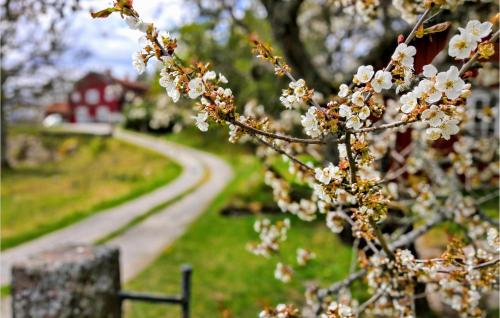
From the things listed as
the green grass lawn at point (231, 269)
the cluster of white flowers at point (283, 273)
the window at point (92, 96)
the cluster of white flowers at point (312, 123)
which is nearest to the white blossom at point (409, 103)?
the cluster of white flowers at point (312, 123)

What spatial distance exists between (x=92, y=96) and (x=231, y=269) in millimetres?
53870

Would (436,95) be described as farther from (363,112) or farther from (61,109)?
(61,109)

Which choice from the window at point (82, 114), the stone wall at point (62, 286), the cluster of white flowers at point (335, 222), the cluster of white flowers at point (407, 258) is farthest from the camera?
the window at point (82, 114)

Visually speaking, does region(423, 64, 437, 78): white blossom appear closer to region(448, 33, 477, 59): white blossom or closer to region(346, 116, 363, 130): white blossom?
region(448, 33, 477, 59): white blossom

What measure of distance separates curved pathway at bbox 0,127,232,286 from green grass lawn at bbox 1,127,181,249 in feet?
1.35

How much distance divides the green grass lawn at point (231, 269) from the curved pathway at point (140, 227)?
38cm

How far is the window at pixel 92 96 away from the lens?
5669cm

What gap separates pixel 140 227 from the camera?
10.2 meters

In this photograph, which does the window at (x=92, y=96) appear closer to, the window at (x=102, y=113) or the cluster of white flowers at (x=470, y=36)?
the window at (x=102, y=113)

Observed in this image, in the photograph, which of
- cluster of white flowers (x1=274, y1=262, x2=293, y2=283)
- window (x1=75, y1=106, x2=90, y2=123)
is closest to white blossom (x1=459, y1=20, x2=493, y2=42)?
cluster of white flowers (x1=274, y1=262, x2=293, y2=283)

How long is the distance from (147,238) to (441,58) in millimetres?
7364

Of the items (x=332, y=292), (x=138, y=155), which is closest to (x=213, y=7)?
(x=332, y=292)

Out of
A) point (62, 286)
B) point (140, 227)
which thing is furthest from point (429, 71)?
point (140, 227)

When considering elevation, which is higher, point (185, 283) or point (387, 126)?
point (387, 126)
